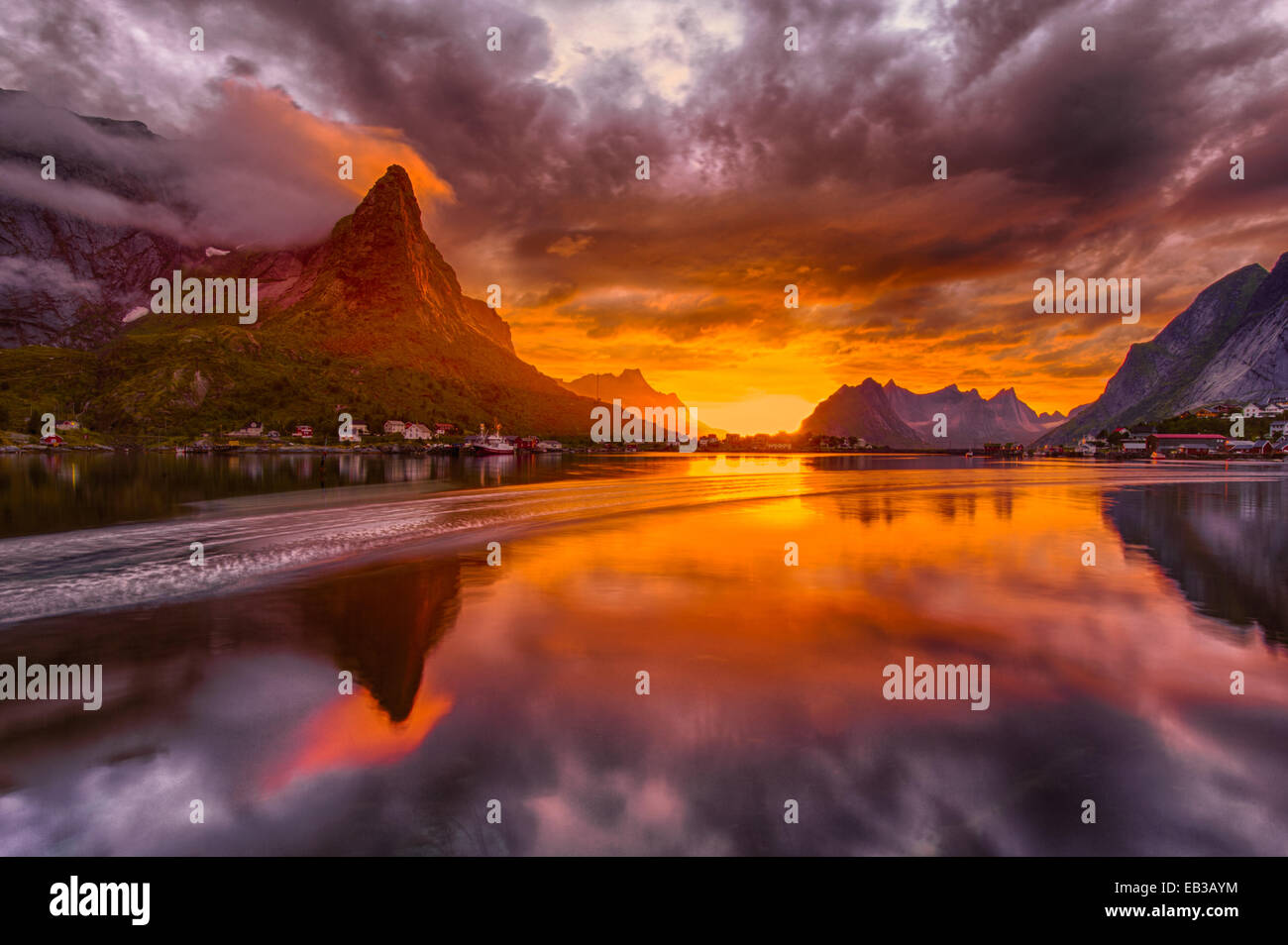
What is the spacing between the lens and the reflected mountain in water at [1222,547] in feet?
59.3

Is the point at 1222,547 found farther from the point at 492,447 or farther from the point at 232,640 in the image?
the point at 492,447

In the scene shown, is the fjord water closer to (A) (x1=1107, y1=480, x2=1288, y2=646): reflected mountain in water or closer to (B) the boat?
(A) (x1=1107, y1=480, x2=1288, y2=646): reflected mountain in water

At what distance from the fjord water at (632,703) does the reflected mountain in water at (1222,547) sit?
12.9 inches

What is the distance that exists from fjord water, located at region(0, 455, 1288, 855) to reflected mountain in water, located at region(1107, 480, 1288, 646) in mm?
329

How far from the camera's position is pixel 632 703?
1099 cm

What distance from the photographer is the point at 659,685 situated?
11.8 m

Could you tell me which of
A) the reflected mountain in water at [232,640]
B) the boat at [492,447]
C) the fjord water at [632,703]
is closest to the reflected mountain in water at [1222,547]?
the fjord water at [632,703]

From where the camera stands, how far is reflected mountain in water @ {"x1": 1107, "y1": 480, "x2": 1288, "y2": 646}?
18.1m

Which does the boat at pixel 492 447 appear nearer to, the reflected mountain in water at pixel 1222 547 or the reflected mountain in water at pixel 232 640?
the reflected mountain in water at pixel 1222 547

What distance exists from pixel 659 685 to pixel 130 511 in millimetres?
39538

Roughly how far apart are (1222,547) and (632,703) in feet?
108

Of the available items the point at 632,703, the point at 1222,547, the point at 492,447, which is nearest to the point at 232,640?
the point at 632,703

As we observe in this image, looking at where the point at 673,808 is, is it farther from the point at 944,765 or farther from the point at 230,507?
the point at 230,507
